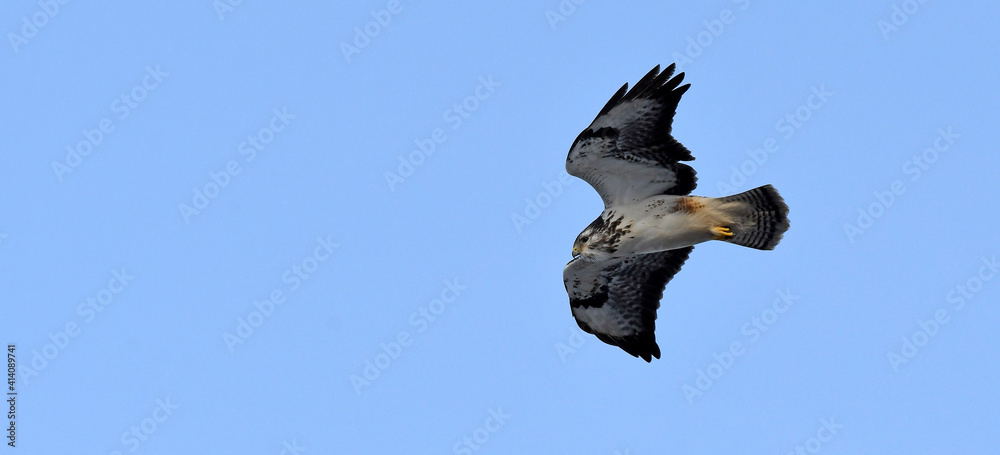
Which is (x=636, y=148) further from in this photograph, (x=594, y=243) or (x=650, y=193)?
(x=594, y=243)

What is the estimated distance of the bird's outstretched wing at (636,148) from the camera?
12930mm

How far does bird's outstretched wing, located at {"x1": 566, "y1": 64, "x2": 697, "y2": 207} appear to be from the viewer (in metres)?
12.9

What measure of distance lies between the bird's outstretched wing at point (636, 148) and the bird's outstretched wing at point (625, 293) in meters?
→ 1.10

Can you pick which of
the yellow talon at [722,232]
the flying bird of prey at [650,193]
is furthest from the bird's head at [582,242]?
the yellow talon at [722,232]

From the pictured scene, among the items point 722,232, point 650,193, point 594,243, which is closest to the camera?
point 722,232

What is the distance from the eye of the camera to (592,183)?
548 inches

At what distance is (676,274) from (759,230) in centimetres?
158

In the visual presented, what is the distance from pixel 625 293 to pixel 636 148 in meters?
2.40

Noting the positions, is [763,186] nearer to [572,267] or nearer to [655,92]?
[655,92]

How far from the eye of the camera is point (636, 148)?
43.8 feet

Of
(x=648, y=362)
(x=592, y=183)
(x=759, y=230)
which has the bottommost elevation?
(x=648, y=362)

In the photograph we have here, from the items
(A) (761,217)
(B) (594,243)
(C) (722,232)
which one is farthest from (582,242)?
(A) (761,217)

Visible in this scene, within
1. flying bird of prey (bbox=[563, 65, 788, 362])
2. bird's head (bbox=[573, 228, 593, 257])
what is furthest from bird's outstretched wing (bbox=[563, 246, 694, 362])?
bird's head (bbox=[573, 228, 593, 257])

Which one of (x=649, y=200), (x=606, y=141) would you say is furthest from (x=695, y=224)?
(x=606, y=141)
